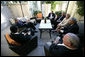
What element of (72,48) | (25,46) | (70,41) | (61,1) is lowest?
(25,46)

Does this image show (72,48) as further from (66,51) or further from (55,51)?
(55,51)

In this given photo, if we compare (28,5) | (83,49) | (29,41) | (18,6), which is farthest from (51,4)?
(83,49)

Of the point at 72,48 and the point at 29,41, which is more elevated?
the point at 72,48

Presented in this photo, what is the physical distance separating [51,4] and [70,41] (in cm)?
559

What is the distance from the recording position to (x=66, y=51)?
139cm

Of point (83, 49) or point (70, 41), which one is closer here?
point (70, 41)

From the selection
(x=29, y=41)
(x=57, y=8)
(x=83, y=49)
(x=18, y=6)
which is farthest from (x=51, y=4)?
(x=83, y=49)

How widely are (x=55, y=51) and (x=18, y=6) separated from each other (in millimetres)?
5608

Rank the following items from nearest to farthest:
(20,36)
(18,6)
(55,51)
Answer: (55,51), (20,36), (18,6)

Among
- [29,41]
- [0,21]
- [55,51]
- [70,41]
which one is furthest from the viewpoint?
[0,21]

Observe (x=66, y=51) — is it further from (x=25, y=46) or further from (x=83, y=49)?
(x=25, y=46)

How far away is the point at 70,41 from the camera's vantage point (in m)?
1.34

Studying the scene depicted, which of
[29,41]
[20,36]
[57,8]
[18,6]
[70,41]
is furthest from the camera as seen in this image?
[57,8]

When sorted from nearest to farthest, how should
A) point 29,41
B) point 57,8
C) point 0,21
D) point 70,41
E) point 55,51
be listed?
point 70,41
point 55,51
point 29,41
point 0,21
point 57,8
